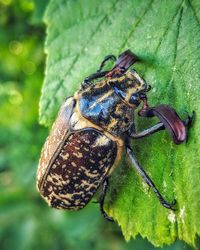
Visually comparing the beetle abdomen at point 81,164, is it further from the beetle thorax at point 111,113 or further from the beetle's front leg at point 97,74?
the beetle's front leg at point 97,74

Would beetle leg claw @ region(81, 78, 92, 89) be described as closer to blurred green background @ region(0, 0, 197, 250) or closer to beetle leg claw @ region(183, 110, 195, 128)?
beetle leg claw @ region(183, 110, 195, 128)

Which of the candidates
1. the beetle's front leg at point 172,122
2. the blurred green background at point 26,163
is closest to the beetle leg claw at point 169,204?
the beetle's front leg at point 172,122

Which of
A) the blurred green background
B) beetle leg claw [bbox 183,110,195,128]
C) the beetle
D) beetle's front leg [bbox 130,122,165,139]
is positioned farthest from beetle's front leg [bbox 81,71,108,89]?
the blurred green background

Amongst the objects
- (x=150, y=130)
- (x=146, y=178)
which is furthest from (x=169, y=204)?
(x=150, y=130)

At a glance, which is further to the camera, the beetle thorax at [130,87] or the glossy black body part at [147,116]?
the beetle thorax at [130,87]

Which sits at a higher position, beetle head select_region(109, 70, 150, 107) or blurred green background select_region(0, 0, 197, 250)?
beetle head select_region(109, 70, 150, 107)

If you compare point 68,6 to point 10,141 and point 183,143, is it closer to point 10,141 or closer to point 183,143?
point 183,143

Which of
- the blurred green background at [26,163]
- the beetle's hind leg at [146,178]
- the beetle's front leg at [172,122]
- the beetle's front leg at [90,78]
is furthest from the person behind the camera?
the blurred green background at [26,163]
